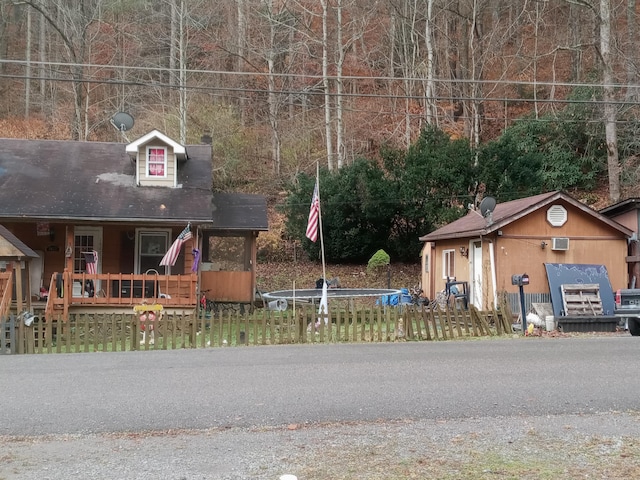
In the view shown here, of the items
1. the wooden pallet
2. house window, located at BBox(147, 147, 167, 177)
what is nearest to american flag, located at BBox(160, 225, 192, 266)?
house window, located at BBox(147, 147, 167, 177)

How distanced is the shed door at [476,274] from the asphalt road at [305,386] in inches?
234

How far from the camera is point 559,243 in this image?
17078mm

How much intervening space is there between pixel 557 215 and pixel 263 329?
945cm

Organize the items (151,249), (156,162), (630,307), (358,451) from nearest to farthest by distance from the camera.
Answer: (358,451)
(630,307)
(151,249)
(156,162)

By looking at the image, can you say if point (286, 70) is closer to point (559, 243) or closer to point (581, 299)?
point (559, 243)

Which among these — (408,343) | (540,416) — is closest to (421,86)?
(408,343)

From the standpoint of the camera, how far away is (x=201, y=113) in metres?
34.8

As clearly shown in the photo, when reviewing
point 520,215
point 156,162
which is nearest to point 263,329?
Answer: point 520,215

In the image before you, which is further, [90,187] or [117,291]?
[90,187]

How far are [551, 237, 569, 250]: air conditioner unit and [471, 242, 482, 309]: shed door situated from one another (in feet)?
6.82

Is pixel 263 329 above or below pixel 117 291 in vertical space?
below

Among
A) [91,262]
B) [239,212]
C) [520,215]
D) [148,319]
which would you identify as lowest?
[148,319]

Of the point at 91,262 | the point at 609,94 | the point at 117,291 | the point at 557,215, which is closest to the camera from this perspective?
the point at 557,215

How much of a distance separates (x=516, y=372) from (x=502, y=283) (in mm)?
8082
